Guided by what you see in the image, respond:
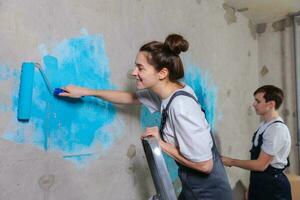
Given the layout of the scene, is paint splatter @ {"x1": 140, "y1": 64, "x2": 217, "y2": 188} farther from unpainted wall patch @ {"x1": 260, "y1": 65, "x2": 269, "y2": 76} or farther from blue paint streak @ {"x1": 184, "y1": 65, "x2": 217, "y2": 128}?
unpainted wall patch @ {"x1": 260, "y1": 65, "x2": 269, "y2": 76}

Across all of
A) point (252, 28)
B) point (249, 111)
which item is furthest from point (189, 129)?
point (252, 28)

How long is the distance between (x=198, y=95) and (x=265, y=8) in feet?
3.78

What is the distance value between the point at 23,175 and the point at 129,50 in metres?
0.79

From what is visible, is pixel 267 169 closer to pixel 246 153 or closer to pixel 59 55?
pixel 246 153

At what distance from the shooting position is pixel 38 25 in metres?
1.17

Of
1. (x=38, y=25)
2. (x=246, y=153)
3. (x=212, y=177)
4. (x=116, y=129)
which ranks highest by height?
(x=38, y=25)

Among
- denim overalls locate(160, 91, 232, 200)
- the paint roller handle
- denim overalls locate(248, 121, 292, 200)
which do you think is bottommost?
denim overalls locate(248, 121, 292, 200)

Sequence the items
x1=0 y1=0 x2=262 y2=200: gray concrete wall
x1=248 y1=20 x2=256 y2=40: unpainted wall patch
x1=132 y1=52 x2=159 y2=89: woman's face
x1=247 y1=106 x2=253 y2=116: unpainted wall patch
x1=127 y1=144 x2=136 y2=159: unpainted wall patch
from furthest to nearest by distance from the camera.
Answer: x1=248 y1=20 x2=256 y2=40: unpainted wall patch, x1=247 y1=106 x2=253 y2=116: unpainted wall patch, x1=127 y1=144 x2=136 y2=159: unpainted wall patch, x1=132 y1=52 x2=159 y2=89: woman's face, x1=0 y1=0 x2=262 y2=200: gray concrete wall

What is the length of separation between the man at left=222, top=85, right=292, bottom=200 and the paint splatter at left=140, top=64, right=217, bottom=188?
34 centimetres

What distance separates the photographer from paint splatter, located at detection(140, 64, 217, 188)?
176cm

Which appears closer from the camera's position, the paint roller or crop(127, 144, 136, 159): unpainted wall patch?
the paint roller

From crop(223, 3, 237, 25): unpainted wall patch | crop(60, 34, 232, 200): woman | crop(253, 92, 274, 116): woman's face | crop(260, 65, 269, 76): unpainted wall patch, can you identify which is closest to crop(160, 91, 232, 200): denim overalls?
crop(60, 34, 232, 200): woman

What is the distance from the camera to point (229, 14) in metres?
2.54

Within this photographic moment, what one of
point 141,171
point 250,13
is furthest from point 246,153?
point 141,171
